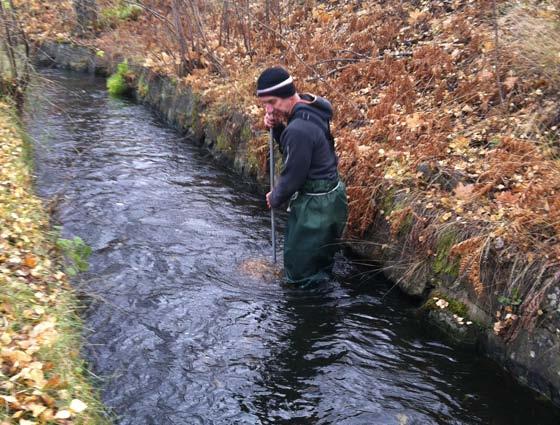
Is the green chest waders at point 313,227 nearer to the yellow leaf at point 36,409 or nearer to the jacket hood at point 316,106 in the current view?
the jacket hood at point 316,106

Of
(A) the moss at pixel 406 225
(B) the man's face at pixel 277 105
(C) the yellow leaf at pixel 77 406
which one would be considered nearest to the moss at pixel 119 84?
(B) the man's face at pixel 277 105

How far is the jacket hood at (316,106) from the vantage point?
19.5 ft

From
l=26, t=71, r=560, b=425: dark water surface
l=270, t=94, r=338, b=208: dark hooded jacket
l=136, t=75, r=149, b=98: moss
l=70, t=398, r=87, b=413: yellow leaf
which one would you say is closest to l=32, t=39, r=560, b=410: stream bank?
l=26, t=71, r=560, b=425: dark water surface

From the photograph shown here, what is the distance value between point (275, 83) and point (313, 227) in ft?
5.22

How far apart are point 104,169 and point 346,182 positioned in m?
4.86

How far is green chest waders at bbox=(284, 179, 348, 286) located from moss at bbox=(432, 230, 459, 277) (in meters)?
1.09

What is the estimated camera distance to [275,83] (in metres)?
5.77

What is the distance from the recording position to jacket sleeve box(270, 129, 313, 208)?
5773 mm

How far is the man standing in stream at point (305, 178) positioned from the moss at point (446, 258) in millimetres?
1093

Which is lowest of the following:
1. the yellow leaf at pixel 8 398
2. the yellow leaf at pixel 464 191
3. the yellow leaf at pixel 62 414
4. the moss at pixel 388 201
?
the yellow leaf at pixel 62 414

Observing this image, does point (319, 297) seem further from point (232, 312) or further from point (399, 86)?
point (399, 86)

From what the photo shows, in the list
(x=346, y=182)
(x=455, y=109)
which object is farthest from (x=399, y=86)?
(x=346, y=182)

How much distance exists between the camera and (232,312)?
6.16 meters

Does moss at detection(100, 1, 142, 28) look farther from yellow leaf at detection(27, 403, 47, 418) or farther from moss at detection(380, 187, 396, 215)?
yellow leaf at detection(27, 403, 47, 418)
